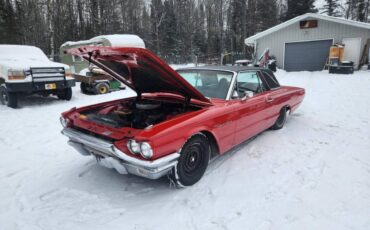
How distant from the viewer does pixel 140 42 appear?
1428 cm

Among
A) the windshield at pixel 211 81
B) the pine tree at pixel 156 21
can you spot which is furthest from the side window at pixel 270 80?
the pine tree at pixel 156 21

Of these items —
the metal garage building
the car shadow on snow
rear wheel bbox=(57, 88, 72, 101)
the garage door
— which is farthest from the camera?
the garage door

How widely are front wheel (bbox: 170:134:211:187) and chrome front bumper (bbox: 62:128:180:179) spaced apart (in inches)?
7.7

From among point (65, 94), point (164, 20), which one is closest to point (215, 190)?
point (65, 94)

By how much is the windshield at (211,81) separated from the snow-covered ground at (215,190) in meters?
1.01

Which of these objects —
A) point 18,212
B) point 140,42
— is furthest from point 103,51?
point 140,42

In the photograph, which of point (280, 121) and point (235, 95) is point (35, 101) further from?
point (280, 121)

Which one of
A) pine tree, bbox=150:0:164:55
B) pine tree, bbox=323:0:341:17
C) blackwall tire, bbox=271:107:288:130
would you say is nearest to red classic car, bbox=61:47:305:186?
blackwall tire, bbox=271:107:288:130

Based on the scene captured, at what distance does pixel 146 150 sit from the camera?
8.15 feet

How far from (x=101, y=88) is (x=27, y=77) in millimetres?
3125

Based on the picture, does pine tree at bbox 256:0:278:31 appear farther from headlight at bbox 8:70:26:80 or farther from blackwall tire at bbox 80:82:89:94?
headlight at bbox 8:70:26:80

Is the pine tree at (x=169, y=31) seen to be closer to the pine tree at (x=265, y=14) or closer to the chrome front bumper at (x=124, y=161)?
the pine tree at (x=265, y=14)

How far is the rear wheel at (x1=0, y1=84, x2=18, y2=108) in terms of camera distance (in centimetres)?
741

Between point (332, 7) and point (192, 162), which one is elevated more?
point (332, 7)
